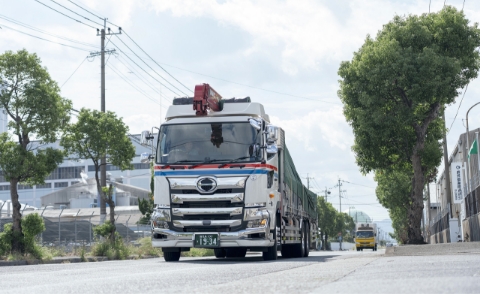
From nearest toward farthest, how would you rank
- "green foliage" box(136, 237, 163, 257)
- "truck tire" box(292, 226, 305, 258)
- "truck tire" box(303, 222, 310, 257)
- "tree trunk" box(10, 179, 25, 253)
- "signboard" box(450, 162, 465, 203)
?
"truck tire" box(292, 226, 305, 258) < "truck tire" box(303, 222, 310, 257) < "tree trunk" box(10, 179, 25, 253) < "green foliage" box(136, 237, 163, 257) < "signboard" box(450, 162, 465, 203)

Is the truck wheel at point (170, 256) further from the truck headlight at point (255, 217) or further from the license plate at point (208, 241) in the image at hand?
the truck headlight at point (255, 217)

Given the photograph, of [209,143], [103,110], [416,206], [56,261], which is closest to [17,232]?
[56,261]

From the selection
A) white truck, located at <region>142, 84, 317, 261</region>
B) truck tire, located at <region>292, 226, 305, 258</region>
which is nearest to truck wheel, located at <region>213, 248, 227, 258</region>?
truck tire, located at <region>292, 226, 305, 258</region>

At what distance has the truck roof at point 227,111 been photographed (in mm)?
15895

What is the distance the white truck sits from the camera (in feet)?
49.1

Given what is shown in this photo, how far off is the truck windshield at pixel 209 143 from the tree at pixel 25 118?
25.8 feet

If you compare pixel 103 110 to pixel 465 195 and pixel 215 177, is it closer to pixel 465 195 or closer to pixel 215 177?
pixel 215 177

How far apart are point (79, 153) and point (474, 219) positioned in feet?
96.9

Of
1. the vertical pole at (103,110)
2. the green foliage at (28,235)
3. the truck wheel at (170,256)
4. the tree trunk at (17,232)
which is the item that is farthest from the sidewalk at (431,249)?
the vertical pole at (103,110)

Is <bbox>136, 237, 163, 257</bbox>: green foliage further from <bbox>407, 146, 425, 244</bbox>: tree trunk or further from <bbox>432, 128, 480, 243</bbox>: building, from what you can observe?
<bbox>432, 128, 480, 243</bbox>: building

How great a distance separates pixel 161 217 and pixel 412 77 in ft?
45.1

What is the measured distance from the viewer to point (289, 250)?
20016 mm

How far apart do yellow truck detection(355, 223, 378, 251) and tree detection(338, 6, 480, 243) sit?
38.7 meters

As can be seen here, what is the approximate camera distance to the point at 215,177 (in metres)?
14.9
